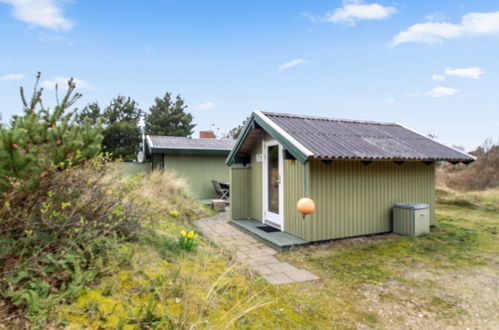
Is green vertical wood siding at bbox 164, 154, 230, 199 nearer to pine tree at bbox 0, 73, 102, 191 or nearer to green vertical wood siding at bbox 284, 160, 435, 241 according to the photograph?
green vertical wood siding at bbox 284, 160, 435, 241

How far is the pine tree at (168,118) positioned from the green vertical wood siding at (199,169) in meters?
17.3

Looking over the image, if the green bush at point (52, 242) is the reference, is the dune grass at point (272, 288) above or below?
below

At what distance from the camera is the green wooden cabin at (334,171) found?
550cm

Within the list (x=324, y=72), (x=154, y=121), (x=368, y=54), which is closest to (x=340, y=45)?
(x=368, y=54)

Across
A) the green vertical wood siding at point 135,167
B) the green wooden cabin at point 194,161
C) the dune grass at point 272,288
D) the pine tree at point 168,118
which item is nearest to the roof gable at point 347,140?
the dune grass at point 272,288

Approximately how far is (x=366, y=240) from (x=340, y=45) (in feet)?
25.5

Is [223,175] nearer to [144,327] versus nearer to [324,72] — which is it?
[324,72]

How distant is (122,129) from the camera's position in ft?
80.1

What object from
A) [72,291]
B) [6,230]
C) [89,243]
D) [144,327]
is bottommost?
[144,327]

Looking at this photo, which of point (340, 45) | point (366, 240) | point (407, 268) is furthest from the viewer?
point (340, 45)

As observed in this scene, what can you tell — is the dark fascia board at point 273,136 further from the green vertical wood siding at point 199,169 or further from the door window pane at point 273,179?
the green vertical wood siding at point 199,169

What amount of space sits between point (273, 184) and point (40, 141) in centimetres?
516

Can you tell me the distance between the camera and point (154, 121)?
29.6 meters

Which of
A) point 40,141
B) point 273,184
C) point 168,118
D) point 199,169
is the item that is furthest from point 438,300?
point 168,118
